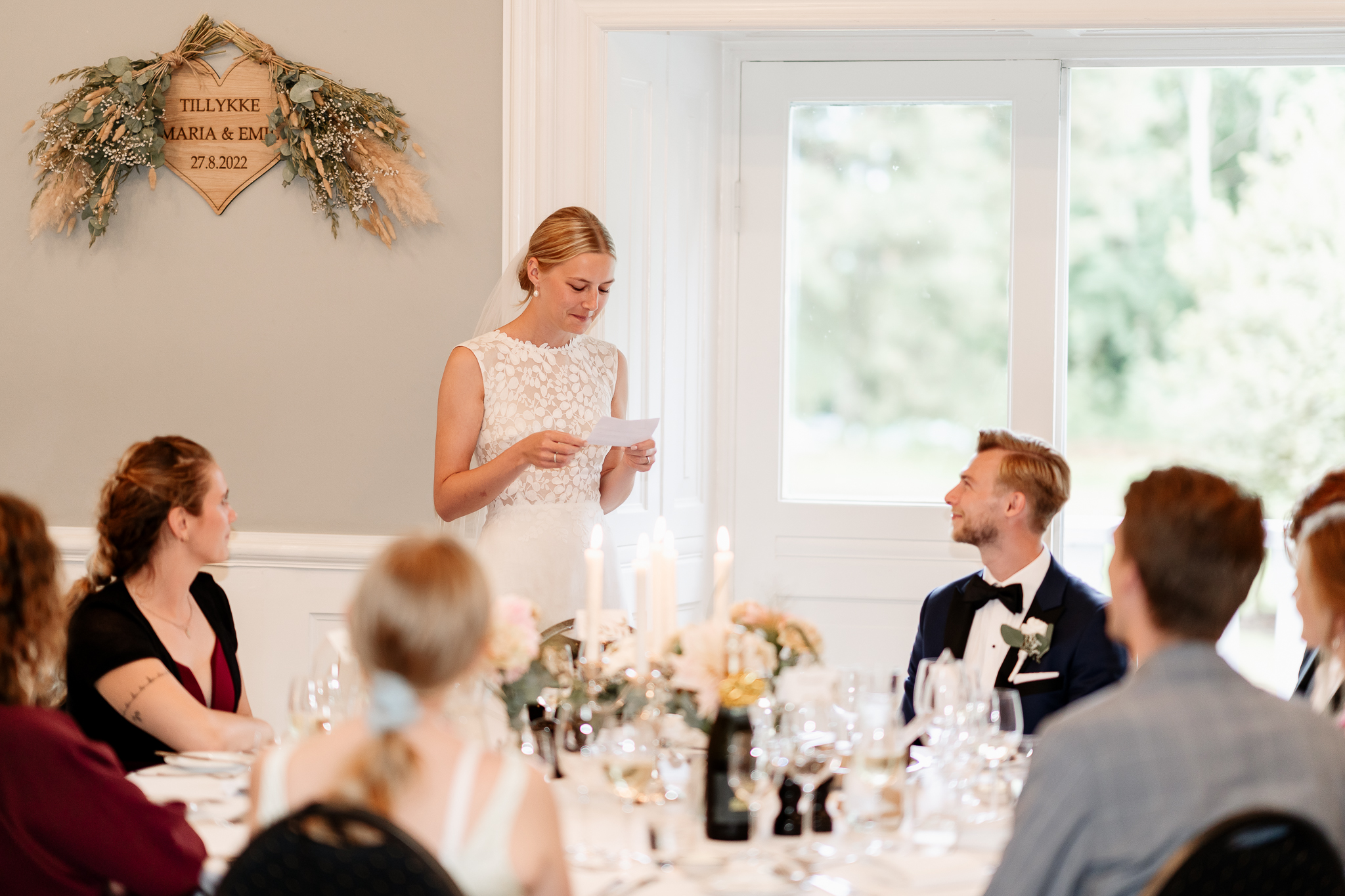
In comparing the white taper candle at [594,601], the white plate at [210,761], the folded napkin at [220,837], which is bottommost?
the folded napkin at [220,837]

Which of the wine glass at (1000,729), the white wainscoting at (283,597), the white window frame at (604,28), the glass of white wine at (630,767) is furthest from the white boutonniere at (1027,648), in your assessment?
the white wainscoting at (283,597)

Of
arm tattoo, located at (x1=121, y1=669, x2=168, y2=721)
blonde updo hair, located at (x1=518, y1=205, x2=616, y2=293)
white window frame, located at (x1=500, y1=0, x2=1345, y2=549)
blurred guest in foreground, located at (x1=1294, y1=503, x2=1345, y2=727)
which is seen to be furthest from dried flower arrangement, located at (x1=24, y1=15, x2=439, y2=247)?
blurred guest in foreground, located at (x1=1294, y1=503, x2=1345, y2=727)

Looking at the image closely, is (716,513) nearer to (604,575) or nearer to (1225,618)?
(604,575)

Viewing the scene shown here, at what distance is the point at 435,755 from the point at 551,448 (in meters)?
1.64

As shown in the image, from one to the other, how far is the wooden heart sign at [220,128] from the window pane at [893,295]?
69.5 inches

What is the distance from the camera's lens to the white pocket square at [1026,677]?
2.51 metres

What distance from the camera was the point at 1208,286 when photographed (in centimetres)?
884

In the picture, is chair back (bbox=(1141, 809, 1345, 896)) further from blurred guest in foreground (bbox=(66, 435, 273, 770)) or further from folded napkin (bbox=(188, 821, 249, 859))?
blurred guest in foreground (bbox=(66, 435, 273, 770))

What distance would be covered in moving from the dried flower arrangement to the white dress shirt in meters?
1.89

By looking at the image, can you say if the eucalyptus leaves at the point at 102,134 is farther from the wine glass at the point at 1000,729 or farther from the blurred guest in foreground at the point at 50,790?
the wine glass at the point at 1000,729

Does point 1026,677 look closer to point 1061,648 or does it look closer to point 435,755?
point 1061,648

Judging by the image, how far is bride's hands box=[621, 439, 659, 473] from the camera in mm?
3188

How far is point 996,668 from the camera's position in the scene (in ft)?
8.59

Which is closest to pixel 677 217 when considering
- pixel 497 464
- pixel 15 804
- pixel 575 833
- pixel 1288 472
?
pixel 497 464
